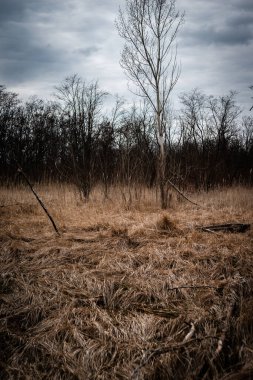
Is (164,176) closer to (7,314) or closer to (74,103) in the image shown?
(74,103)

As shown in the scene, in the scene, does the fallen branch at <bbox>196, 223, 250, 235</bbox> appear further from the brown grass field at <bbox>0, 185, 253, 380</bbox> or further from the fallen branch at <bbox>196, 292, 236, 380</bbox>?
the fallen branch at <bbox>196, 292, 236, 380</bbox>

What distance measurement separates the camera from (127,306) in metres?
2.05

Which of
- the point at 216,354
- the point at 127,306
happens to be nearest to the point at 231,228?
the point at 127,306

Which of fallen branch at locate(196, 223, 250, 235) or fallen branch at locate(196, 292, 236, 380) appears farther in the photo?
fallen branch at locate(196, 223, 250, 235)

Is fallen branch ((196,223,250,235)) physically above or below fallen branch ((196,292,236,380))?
above

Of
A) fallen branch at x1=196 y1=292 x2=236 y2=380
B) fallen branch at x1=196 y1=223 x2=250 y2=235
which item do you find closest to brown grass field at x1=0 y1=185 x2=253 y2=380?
fallen branch at x1=196 y1=292 x2=236 y2=380

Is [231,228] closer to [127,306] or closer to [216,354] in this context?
[127,306]

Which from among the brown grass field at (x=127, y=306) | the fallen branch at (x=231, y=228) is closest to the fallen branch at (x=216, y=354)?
the brown grass field at (x=127, y=306)

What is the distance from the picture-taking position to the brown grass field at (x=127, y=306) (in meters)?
1.50

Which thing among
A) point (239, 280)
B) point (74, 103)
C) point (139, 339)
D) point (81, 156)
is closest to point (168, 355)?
point (139, 339)

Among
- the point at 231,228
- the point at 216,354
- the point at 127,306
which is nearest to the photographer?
the point at 216,354

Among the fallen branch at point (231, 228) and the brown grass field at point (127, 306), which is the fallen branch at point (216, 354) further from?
the fallen branch at point (231, 228)

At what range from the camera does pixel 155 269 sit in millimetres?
2602

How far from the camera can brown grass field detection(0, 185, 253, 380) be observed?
59.2 inches
